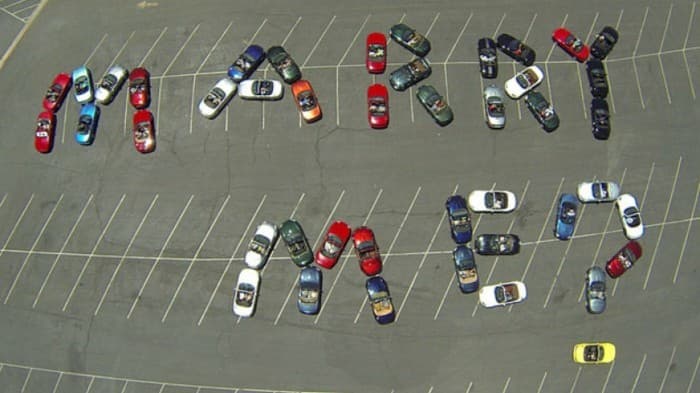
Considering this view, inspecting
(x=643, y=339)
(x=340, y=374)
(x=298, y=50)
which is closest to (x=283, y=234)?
(x=340, y=374)

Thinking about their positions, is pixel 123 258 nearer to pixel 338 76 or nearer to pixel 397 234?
pixel 397 234

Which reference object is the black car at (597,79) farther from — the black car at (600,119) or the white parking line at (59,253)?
the white parking line at (59,253)

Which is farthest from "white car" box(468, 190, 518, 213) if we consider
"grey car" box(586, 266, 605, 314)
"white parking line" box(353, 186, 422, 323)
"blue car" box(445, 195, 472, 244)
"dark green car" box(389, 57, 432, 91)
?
"dark green car" box(389, 57, 432, 91)

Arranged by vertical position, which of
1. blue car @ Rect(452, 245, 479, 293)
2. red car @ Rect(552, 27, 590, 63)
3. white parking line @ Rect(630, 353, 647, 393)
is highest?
red car @ Rect(552, 27, 590, 63)

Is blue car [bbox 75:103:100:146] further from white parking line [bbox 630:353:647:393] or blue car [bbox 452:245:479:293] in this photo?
white parking line [bbox 630:353:647:393]

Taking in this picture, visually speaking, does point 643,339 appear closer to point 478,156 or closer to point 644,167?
point 644,167

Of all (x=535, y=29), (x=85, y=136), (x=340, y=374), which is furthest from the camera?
(x=535, y=29)
